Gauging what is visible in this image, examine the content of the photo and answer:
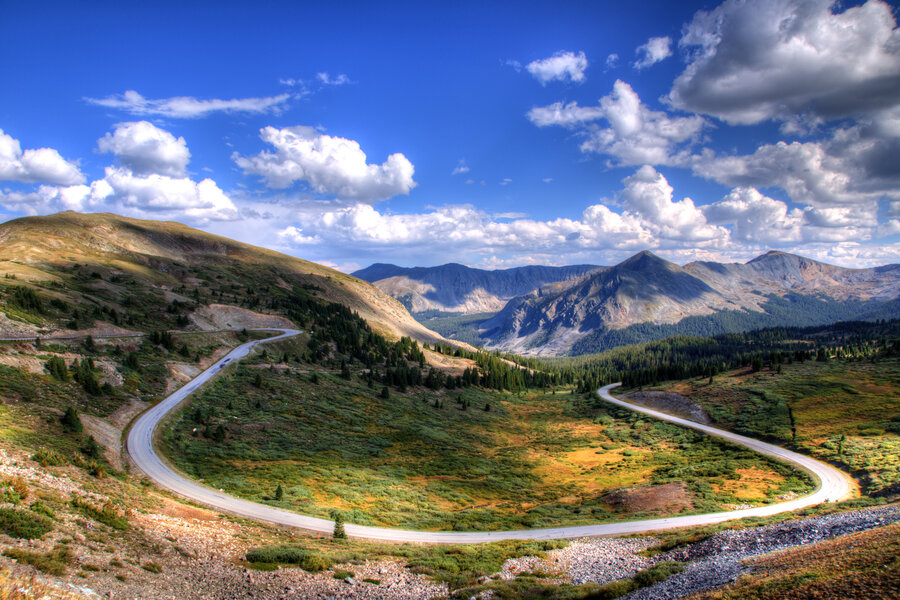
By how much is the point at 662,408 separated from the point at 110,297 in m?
148

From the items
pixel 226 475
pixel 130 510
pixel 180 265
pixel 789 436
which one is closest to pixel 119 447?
pixel 226 475

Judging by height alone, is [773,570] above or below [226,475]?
above

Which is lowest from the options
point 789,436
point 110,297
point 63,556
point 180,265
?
point 789,436

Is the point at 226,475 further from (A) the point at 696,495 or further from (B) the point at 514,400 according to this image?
(B) the point at 514,400

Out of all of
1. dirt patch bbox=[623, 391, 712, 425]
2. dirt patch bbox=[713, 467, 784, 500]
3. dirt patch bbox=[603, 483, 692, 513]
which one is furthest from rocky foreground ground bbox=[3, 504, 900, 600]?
dirt patch bbox=[623, 391, 712, 425]

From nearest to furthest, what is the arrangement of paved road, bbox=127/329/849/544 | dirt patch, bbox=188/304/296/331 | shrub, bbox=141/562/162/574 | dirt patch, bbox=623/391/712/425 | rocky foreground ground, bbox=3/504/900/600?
rocky foreground ground, bbox=3/504/900/600, shrub, bbox=141/562/162/574, paved road, bbox=127/329/849/544, dirt patch, bbox=623/391/712/425, dirt patch, bbox=188/304/296/331

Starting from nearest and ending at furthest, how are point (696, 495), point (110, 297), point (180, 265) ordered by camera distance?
point (696, 495), point (110, 297), point (180, 265)

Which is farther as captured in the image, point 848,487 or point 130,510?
point 848,487

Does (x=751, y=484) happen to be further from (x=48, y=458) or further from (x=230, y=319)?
(x=230, y=319)

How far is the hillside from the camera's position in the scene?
79125mm

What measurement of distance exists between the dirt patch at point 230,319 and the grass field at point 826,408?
423 ft

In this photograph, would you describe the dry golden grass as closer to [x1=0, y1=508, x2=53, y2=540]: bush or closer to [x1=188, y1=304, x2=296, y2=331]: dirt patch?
[x1=0, y1=508, x2=53, y2=540]: bush

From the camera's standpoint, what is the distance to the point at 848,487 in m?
46.4

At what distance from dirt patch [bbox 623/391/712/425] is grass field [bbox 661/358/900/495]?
2693 millimetres
